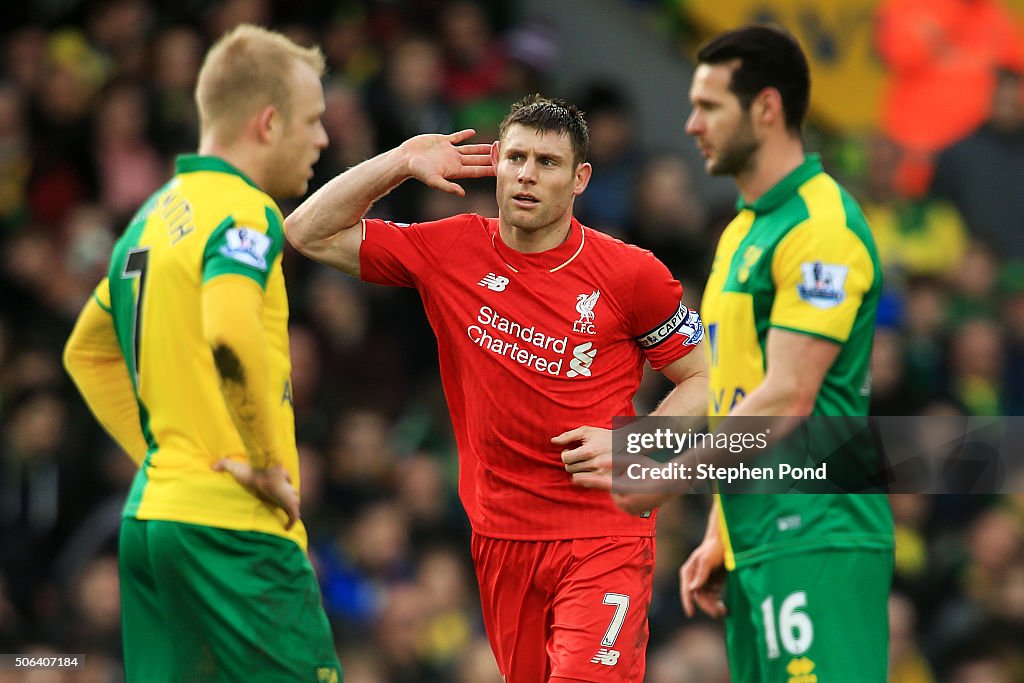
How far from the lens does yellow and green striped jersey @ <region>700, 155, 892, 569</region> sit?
5234 mm

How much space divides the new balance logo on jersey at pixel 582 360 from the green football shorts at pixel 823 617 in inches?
37.5

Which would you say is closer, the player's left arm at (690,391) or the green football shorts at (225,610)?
the green football shorts at (225,610)

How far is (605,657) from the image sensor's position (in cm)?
525

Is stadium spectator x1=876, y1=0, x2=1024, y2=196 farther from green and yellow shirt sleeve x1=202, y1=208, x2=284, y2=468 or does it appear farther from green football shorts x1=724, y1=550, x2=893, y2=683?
green and yellow shirt sleeve x1=202, y1=208, x2=284, y2=468

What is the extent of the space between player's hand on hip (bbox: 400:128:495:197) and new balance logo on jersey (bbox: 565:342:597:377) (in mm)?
734

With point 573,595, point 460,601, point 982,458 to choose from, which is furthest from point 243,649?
point 982,458

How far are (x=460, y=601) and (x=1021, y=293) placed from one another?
5.48 m

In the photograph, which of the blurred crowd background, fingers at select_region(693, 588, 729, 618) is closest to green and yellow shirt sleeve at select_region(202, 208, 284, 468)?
fingers at select_region(693, 588, 729, 618)

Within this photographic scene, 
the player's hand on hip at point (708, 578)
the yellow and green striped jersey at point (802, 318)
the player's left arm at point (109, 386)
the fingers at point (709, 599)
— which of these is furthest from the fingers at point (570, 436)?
the player's left arm at point (109, 386)

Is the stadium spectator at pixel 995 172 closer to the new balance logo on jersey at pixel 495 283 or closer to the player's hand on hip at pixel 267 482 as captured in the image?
the new balance logo on jersey at pixel 495 283

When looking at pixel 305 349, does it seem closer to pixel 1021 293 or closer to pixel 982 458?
pixel 982 458

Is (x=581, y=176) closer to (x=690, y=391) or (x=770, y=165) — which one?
(x=770, y=165)

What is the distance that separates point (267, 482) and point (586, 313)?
1.41 m

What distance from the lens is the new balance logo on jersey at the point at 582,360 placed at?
216 inches
